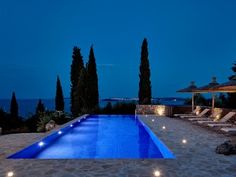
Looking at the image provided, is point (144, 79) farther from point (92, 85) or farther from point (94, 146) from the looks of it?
point (94, 146)

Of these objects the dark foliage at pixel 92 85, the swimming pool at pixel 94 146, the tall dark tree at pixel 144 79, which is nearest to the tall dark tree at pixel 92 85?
the dark foliage at pixel 92 85

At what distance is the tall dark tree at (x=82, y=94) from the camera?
24828 mm

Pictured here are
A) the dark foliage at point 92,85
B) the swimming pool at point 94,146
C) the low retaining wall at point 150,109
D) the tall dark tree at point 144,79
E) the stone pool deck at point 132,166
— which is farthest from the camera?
the dark foliage at point 92,85

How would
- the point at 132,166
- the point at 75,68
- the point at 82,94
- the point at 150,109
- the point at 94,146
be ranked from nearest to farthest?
1. the point at 132,166
2. the point at 94,146
3. the point at 150,109
4. the point at 82,94
5. the point at 75,68

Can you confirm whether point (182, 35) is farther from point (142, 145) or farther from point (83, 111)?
point (142, 145)

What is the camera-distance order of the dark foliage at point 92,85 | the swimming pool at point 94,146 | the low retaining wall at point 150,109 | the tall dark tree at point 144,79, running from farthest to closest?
1. the dark foliage at point 92,85
2. the tall dark tree at point 144,79
3. the low retaining wall at point 150,109
4. the swimming pool at point 94,146

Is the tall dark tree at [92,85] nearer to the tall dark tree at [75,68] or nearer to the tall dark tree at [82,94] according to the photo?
the tall dark tree at [82,94]

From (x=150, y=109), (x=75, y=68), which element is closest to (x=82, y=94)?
(x=75, y=68)

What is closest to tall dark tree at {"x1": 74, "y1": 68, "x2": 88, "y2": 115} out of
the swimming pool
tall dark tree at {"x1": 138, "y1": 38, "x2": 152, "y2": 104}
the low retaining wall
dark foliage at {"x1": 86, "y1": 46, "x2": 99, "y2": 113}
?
dark foliage at {"x1": 86, "y1": 46, "x2": 99, "y2": 113}

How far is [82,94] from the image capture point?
83.3ft

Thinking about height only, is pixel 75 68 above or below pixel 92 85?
above

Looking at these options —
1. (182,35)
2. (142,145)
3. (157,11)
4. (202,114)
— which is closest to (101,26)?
(157,11)

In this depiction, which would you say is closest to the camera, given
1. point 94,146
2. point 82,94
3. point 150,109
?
point 94,146

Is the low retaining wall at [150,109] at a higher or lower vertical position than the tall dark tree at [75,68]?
lower
